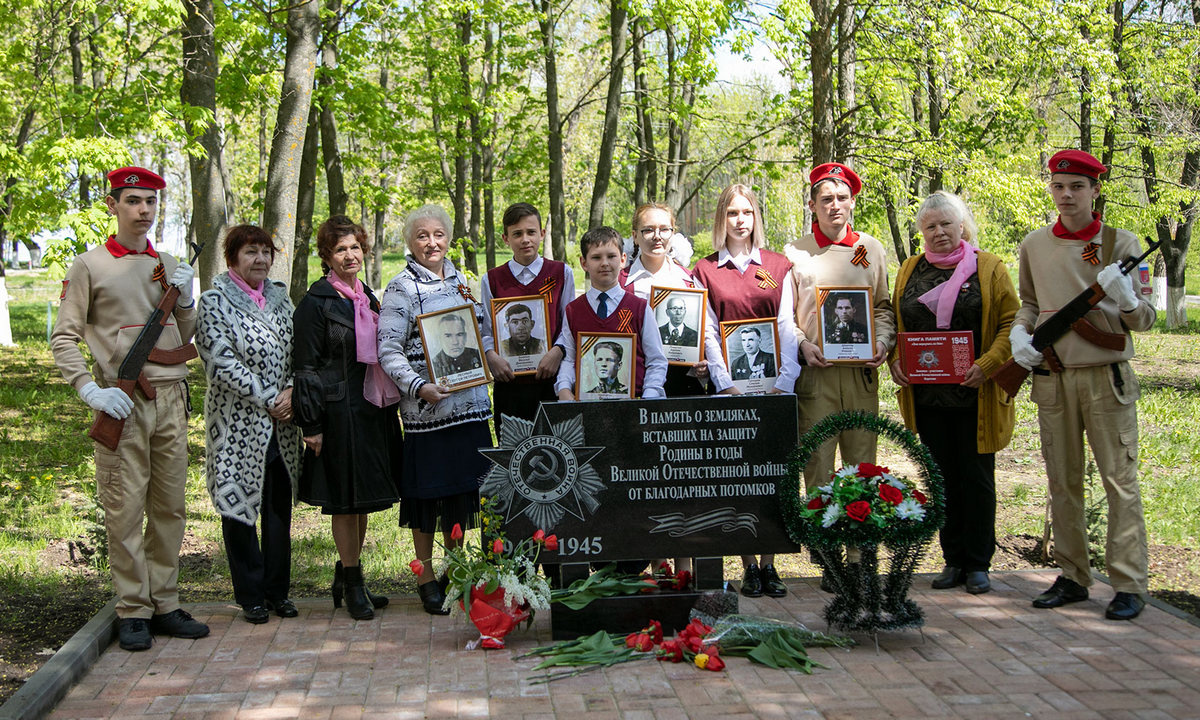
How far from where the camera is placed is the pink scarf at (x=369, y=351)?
19.4 feet

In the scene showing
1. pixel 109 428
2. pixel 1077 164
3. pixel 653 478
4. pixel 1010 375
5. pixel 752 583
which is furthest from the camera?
pixel 752 583

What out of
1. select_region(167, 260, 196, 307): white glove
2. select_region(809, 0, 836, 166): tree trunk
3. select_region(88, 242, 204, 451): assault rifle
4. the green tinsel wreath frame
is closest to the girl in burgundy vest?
the green tinsel wreath frame

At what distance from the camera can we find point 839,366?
6.38 meters

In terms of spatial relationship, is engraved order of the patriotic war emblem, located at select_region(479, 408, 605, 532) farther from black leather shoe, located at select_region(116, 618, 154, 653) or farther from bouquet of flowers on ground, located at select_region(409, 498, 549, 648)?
black leather shoe, located at select_region(116, 618, 154, 653)

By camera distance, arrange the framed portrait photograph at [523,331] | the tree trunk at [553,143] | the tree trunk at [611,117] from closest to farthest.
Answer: the framed portrait photograph at [523,331]
the tree trunk at [611,117]
the tree trunk at [553,143]

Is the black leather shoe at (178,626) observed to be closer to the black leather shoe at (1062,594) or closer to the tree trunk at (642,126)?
the black leather shoe at (1062,594)

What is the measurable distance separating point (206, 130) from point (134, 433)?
5917mm

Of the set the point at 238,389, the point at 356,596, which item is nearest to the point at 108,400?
the point at 238,389

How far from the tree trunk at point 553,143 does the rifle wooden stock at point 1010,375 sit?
11715 mm

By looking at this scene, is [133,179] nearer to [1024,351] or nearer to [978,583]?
[1024,351]

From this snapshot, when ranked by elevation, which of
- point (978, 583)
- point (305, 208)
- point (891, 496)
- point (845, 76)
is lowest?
point (978, 583)

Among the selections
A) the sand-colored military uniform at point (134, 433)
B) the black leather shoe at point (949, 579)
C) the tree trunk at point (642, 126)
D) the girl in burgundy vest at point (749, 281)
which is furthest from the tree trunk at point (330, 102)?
the black leather shoe at point (949, 579)

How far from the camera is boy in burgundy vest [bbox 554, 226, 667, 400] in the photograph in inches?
231

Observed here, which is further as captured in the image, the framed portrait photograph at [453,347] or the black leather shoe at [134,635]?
the framed portrait photograph at [453,347]
